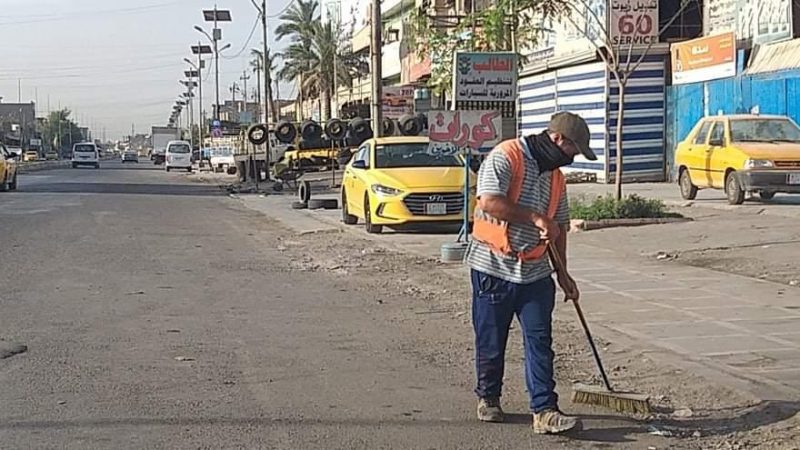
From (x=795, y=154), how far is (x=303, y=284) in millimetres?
9647

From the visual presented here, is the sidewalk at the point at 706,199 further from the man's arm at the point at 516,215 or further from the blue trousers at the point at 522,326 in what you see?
the man's arm at the point at 516,215

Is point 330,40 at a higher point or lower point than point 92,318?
higher

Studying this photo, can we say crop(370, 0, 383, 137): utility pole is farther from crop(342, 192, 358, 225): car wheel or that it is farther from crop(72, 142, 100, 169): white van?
crop(72, 142, 100, 169): white van

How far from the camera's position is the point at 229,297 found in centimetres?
1231

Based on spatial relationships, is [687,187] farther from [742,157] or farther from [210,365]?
[210,365]

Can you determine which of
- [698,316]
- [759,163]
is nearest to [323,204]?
[759,163]

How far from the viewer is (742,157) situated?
19.6 m

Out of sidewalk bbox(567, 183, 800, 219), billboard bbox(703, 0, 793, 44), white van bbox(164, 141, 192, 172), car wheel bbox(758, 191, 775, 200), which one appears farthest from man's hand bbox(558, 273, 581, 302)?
white van bbox(164, 141, 192, 172)

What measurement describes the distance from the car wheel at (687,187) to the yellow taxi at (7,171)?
70.6ft

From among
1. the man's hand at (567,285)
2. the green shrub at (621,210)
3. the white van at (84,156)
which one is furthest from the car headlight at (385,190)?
the white van at (84,156)

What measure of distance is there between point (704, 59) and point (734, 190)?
8.53 m

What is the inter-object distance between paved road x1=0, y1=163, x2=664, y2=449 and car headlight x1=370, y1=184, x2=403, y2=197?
10.3 feet

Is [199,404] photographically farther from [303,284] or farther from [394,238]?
[394,238]

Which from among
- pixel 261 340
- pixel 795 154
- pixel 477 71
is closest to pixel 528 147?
pixel 261 340
